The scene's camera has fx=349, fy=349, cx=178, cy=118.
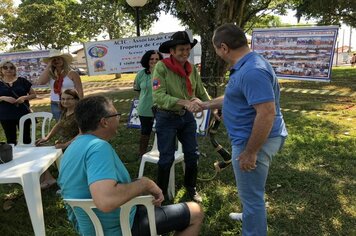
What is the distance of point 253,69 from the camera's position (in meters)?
2.15

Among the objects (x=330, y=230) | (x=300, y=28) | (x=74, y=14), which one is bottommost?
(x=330, y=230)

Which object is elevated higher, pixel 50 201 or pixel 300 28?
pixel 300 28

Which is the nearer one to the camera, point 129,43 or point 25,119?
point 25,119

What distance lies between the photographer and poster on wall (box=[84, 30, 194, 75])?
8.05 metres

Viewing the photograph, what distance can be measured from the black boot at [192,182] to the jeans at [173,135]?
0.11 m

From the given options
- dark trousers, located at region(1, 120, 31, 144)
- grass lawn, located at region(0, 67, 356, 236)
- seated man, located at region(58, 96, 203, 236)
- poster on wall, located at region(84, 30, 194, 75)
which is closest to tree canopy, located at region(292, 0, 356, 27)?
poster on wall, located at region(84, 30, 194, 75)

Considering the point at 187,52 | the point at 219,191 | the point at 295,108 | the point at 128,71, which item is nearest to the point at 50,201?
the point at 219,191

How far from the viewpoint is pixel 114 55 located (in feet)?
27.2

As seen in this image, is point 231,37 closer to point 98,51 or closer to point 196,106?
point 196,106

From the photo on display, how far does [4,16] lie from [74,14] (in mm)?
6369

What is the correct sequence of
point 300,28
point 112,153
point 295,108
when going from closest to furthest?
1. point 112,153
2. point 300,28
3. point 295,108

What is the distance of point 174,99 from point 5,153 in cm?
161

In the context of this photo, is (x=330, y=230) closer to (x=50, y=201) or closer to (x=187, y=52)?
(x=187, y=52)

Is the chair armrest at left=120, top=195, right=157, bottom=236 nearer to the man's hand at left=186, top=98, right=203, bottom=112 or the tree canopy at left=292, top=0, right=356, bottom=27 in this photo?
the man's hand at left=186, top=98, right=203, bottom=112
